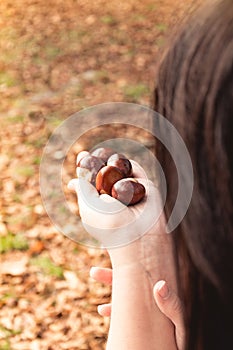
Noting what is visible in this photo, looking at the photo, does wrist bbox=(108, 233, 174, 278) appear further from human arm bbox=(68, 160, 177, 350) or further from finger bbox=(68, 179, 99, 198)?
finger bbox=(68, 179, 99, 198)

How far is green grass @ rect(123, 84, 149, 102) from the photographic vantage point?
450cm

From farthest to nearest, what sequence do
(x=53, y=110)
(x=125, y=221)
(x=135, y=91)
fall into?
(x=135, y=91) → (x=53, y=110) → (x=125, y=221)

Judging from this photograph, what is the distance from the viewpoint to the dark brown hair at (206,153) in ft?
3.96

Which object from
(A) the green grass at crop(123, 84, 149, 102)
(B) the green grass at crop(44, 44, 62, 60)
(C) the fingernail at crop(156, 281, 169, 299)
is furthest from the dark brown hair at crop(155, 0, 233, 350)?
(B) the green grass at crop(44, 44, 62, 60)

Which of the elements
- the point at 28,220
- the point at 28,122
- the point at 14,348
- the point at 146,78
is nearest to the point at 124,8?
the point at 146,78

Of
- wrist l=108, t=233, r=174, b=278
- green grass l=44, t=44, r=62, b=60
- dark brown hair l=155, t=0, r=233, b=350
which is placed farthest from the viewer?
green grass l=44, t=44, r=62, b=60

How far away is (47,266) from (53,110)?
4.71 ft

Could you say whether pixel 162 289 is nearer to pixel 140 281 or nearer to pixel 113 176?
pixel 140 281

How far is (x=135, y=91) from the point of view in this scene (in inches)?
180

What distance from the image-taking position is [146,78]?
4.72 m

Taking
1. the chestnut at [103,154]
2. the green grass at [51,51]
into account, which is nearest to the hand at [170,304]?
→ the chestnut at [103,154]

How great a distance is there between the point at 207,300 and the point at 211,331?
0.08 meters

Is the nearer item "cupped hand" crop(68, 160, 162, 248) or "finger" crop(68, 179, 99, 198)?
"cupped hand" crop(68, 160, 162, 248)

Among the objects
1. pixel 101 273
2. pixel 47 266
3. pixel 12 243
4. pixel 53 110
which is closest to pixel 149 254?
pixel 101 273
